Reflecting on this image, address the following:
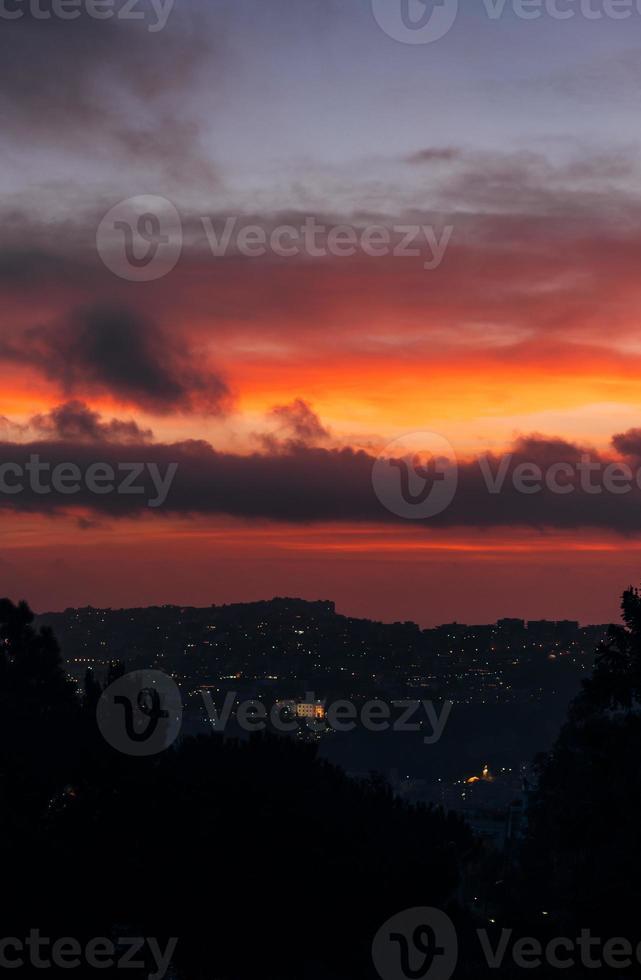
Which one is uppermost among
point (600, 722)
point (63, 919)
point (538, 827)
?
point (600, 722)

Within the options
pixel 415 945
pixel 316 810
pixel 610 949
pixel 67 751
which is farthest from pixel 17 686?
pixel 610 949

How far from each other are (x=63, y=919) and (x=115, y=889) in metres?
2.82

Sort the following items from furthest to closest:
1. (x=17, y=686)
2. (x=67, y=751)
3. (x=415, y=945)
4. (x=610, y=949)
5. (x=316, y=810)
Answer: (x=17, y=686) < (x=67, y=751) < (x=316, y=810) < (x=415, y=945) < (x=610, y=949)

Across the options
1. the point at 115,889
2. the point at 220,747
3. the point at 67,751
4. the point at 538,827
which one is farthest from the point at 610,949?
the point at 538,827

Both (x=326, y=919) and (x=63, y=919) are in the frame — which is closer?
(x=63, y=919)

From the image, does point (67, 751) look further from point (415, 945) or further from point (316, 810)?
point (415, 945)

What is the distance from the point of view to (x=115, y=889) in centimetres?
3053

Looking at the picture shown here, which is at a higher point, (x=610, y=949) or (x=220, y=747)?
(x=220, y=747)

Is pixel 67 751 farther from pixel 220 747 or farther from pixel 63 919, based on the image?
pixel 63 919

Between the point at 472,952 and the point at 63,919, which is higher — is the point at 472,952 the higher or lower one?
the lower one

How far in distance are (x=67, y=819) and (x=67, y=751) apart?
311 inches

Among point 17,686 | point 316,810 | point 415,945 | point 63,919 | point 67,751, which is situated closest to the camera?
point 63,919

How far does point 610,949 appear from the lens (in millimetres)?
30391

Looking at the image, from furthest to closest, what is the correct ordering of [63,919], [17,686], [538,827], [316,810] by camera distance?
[538,827], [17,686], [316,810], [63,919]
